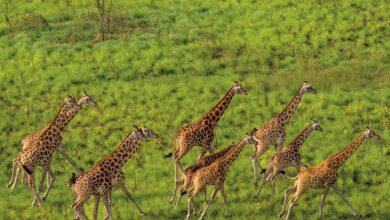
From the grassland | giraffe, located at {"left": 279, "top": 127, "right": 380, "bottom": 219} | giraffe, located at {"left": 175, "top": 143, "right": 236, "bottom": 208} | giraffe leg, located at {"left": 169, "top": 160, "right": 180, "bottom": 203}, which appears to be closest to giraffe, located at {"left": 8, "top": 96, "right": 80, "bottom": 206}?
the grassland

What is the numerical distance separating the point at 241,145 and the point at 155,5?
62.6 feet

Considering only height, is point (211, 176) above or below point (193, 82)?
above

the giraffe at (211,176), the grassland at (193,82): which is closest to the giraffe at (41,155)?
the grassland at (193,82)

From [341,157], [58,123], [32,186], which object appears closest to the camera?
[341,157]

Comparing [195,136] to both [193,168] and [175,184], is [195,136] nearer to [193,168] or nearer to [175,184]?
[175,184]

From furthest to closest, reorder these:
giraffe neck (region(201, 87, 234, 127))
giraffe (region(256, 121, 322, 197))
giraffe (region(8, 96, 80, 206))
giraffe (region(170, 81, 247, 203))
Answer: giraffe neck (region(201, 87, 234, 127))
giraffe (region(170, 81, 247, 203))
giraffe (region(8, 96, 80, 206))
giraffe (region(256, 121, 322, 197))

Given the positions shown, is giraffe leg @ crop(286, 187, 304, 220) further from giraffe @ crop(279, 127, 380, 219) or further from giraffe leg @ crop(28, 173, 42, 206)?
giraffe leg @ crop(28, 173, 42, 206)

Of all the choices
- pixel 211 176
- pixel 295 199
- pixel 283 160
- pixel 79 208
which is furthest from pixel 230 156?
pixel 79 208

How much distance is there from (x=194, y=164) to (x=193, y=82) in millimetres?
9828

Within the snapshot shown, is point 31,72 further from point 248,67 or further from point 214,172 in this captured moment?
point 214,172

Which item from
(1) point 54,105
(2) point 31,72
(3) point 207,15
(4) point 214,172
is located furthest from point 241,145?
(3) point 207,15

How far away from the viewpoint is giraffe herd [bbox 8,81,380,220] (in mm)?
18953

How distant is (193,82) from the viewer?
2962cm

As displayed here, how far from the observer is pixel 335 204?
66.7ft
